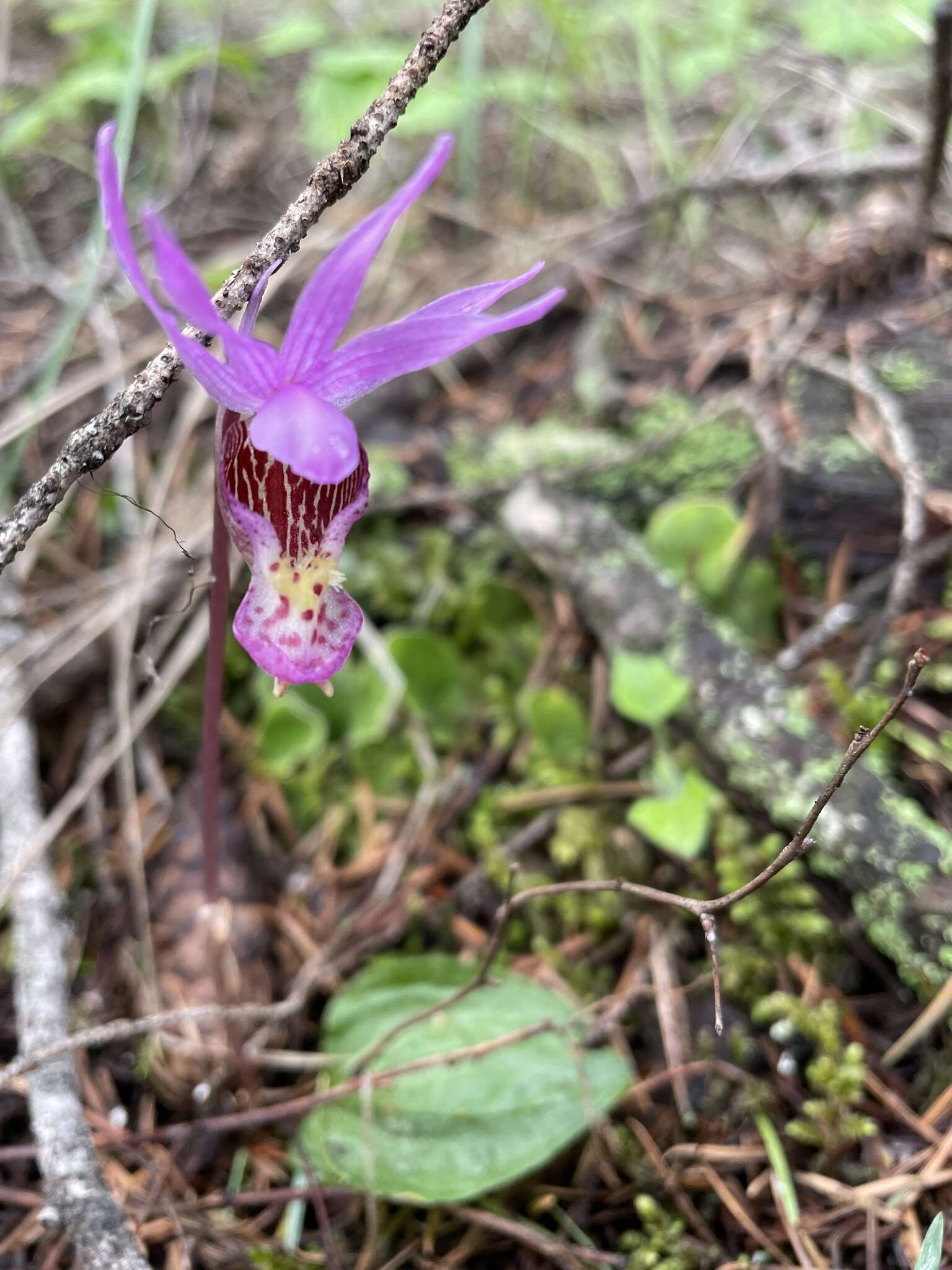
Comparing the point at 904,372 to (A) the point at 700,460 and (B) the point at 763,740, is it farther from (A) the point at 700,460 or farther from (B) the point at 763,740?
(B) the point at 763,740

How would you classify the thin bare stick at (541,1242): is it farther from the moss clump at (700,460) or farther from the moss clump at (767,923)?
the moss clump at (700,460)

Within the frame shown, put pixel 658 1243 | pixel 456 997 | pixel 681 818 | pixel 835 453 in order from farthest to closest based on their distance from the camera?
pixel 835 453
pixel 681 818
pixel 456 997
pixel 658 1243

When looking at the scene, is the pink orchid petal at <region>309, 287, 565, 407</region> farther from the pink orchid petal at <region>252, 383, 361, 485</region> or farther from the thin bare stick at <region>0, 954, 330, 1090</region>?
the thin bare stick at <region>0, 954, 330, 1090</region>

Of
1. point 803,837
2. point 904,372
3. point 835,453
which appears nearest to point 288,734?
point 803,837

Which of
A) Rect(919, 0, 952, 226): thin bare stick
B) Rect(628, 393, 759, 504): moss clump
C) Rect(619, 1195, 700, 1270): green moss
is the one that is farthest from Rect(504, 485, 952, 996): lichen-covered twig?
Rect(919, 0, 952, 226): thin bare stick

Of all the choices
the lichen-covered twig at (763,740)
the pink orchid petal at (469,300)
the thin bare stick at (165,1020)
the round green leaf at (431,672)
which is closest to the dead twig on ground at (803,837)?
the lichen-covered twig at (763,740)

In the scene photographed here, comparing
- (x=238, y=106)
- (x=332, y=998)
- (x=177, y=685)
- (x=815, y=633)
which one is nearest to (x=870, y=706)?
(x=815, y=633)

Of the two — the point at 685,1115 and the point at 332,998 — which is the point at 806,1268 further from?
the point at 332,998
